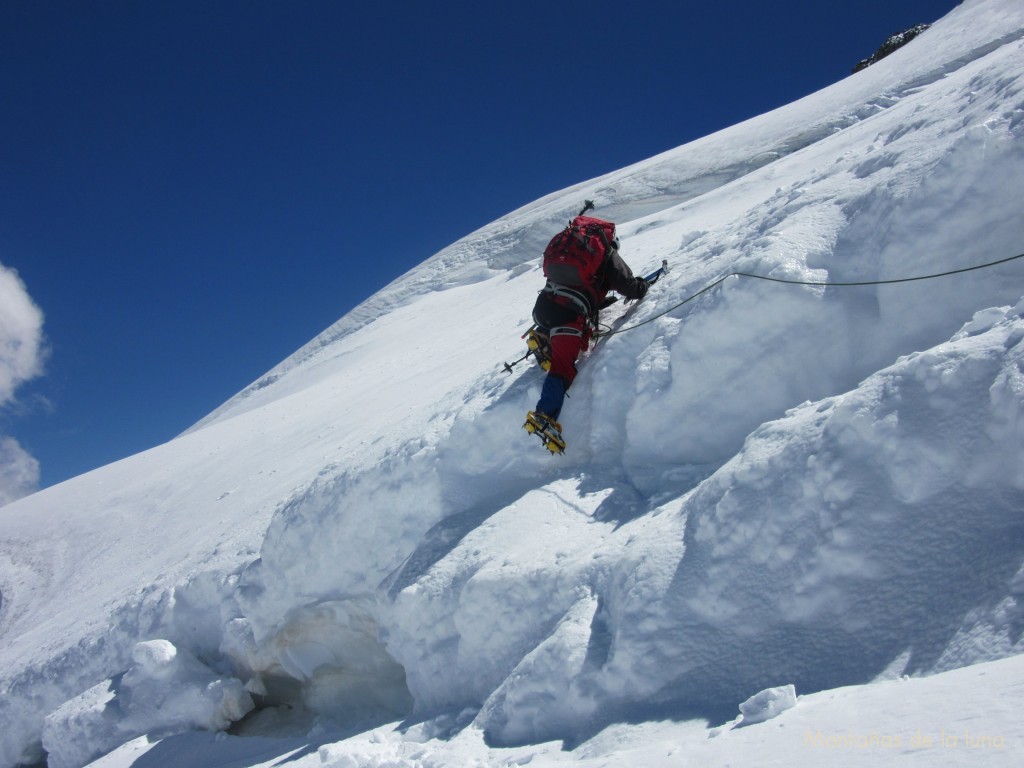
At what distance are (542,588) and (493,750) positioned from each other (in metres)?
0.92

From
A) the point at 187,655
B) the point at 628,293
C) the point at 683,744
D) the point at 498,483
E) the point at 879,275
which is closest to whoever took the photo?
the point at 683,744

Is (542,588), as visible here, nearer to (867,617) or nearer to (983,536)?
(867,617)

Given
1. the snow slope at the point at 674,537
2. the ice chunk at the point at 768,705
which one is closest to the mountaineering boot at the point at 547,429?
the snow slope at the point at 674,537

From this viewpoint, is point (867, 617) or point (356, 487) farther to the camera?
point (356, 487)

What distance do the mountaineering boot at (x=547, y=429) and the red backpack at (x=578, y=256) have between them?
1288 millimetres

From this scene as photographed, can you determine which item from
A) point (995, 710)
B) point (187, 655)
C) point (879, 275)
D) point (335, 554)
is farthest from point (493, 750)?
point (187, 655)

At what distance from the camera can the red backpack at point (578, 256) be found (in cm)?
557

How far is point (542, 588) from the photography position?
4.02 metres

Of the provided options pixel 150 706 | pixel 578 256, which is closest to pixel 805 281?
pixel 578 256

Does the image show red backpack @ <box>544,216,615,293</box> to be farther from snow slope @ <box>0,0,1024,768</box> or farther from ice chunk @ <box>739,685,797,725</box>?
ice chunk @ <box>739,685,797,725</box>

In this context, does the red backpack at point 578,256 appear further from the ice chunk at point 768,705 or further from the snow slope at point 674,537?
the ice chunk at point 768,705

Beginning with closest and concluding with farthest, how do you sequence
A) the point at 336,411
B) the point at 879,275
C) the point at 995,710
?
the point at 995,710 → the point at 879,275 → the point at 336,411

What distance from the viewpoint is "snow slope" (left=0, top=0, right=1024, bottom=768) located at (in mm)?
2795

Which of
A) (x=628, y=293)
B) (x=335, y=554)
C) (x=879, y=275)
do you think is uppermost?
(x=628, y=293)
